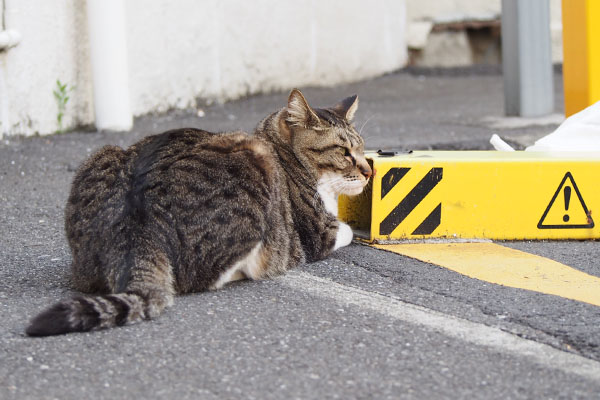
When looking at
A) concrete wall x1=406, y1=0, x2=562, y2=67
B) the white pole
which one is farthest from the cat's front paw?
concrete wall x1=406, y1=0, x2=562, y2=67

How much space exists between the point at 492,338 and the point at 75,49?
562cm

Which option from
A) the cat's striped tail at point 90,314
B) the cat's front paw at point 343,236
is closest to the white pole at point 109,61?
the cat's front paw at point 343,236

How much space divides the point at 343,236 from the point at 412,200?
38cm

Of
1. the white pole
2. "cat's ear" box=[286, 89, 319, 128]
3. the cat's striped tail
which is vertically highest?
the white pole

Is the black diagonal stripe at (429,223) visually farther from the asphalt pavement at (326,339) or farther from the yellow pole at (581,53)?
the yellow pole at (581,53)

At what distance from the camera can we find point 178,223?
3562 millimetres

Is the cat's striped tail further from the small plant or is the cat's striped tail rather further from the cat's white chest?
the small plant

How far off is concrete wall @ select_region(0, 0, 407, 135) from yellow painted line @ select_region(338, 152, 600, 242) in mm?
3737

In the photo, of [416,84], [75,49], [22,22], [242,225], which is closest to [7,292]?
[242,225]

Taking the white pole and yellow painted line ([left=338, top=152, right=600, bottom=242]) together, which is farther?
the white pole

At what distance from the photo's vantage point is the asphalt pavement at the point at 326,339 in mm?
2723

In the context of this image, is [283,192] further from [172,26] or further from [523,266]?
[172,26]

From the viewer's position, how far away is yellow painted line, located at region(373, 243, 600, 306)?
3.74 metres

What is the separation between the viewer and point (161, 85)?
888cm
